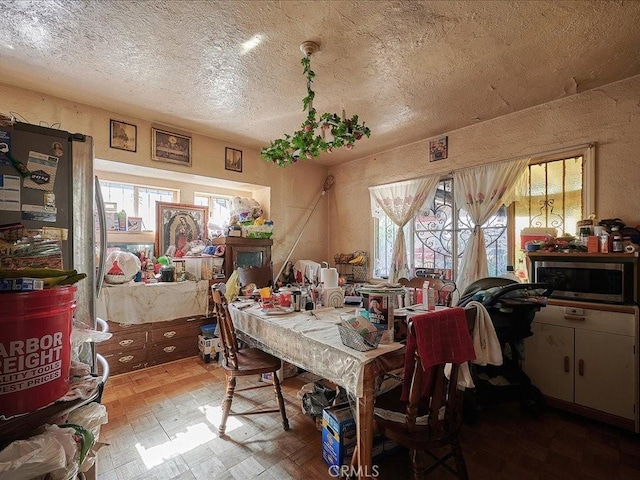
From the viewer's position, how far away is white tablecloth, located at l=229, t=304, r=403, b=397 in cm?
135

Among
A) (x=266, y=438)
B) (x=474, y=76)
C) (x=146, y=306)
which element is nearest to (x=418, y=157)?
(x=474, y=76)

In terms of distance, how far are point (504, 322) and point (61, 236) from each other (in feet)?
8.61

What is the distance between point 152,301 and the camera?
122 inches

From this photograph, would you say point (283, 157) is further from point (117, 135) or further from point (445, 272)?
point (445, 272)

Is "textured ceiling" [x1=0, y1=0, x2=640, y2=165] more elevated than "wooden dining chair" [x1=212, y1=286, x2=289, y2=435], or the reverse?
"textured ceiling" [x1=0, y1=0, x2=640, y2=165]

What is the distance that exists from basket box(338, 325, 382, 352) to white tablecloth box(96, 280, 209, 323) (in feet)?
8.21

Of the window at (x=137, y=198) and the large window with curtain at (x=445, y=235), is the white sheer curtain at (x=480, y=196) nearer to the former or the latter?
the large window with curtain at (x=445, y=235)

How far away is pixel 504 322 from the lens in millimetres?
2090

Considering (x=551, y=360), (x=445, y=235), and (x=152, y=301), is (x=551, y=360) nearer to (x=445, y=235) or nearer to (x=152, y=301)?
(x=445, y=235)

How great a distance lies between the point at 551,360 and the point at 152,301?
3.70 meters

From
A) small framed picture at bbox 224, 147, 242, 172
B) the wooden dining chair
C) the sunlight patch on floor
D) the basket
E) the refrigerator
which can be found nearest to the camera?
the refrigerator

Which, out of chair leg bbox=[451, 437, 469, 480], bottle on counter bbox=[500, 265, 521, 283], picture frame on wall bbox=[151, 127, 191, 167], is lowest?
chair leg bbox=[451, 437, 469, 480]

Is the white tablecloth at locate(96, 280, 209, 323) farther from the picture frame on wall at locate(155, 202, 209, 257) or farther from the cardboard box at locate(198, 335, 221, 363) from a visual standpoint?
the picture frame on wall at locate(155, 202, 209, 257)

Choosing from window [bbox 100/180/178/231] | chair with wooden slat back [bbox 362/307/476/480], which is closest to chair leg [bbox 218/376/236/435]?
chair with wooden slat back [bbox 362/307/476/480]
